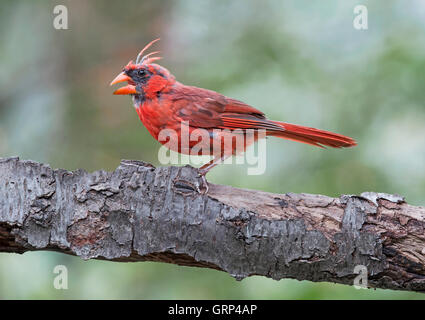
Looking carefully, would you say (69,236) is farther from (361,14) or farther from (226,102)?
(361,14)

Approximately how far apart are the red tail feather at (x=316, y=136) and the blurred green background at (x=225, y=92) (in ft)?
0.54

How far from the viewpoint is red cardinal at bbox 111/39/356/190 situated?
430 cm

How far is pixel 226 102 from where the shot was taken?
4.50m

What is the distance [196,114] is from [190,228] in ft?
4.09

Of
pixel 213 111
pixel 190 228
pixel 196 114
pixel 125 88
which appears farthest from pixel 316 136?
pixel 125 88

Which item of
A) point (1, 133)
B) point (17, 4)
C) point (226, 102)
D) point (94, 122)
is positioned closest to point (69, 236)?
point (226, 102)

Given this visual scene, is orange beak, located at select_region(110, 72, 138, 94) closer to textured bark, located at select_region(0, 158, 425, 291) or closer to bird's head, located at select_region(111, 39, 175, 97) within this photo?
bird's head, located at select_region(111, 39, 175, 97)

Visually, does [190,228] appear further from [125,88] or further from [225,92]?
[225,92]

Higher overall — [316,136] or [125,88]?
[125,88]

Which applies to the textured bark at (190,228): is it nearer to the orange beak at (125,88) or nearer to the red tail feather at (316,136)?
the red tail feather at (316,136)

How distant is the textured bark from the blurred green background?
40cm

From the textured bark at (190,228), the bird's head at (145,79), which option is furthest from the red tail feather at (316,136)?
the bird's head at (145,79)

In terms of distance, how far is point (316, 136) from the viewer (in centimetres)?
427

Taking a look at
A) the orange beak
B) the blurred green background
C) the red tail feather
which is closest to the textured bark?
the blurred green background
